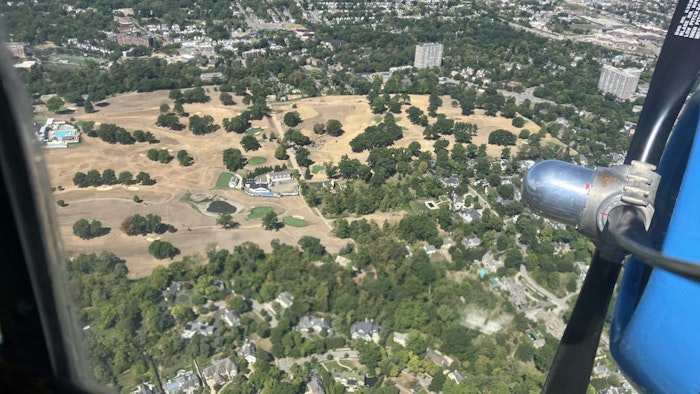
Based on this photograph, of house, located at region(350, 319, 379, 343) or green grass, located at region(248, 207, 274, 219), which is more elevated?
house, located at region(350, 319, 379, 343)

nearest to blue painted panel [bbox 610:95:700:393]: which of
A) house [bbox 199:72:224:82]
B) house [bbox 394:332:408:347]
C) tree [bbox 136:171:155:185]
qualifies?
house [bbox 394:332:408:347]

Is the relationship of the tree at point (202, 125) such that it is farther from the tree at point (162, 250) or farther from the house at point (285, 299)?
the house at point (285, 299)

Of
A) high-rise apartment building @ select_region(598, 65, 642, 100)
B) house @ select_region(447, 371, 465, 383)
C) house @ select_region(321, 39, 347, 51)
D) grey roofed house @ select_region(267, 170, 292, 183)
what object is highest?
high-rise apartment building @ select_region(598, 65, 642, 100)

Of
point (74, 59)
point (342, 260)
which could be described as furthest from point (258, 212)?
point (74, 59)

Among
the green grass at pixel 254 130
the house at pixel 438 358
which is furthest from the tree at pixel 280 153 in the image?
the house at pixel 438 358

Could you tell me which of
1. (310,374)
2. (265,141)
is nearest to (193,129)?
(265,141)

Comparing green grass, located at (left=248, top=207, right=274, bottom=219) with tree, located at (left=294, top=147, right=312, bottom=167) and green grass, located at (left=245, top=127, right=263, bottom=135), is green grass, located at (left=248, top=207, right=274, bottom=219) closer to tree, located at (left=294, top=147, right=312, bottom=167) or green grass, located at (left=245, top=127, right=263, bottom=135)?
tree, located at (left=294, top=147, right=312, bottom=167)
